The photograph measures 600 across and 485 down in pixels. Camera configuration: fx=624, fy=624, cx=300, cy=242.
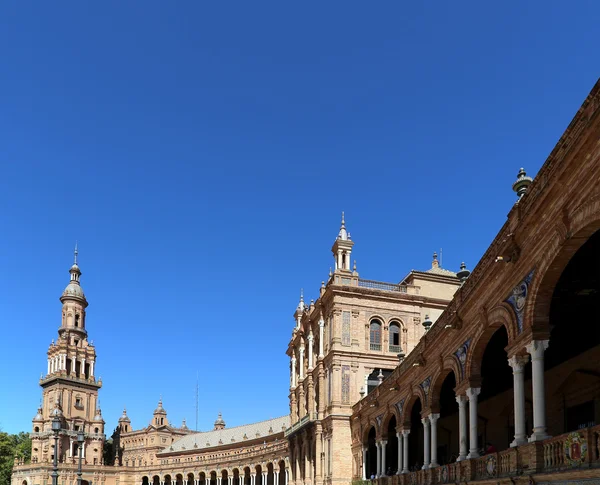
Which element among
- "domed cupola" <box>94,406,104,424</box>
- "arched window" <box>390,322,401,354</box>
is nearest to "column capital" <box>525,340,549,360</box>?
"arched window" <box>390,322,401,354</box>

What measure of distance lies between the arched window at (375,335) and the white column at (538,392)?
3165cm

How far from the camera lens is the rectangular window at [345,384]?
139 ft

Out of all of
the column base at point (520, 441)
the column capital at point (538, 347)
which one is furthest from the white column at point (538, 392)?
the column base at point (520, 441)

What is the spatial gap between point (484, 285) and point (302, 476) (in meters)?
38.3

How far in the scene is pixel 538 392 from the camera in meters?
12.7

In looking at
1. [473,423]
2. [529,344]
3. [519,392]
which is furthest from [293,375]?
[529,344]

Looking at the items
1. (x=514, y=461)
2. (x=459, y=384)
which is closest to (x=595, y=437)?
(x=514, y=461)

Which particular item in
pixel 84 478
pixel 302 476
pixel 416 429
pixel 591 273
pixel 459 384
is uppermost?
pixel 591 273

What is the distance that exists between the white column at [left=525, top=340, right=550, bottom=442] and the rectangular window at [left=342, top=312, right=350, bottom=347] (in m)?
30.6

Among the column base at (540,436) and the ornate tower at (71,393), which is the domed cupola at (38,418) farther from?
the column base at (540,436)

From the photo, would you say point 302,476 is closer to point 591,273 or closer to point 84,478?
point 591,273

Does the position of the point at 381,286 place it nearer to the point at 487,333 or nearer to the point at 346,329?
the point at 346,329

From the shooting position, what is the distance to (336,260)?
154ft

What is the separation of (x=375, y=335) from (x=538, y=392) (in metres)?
32.2
